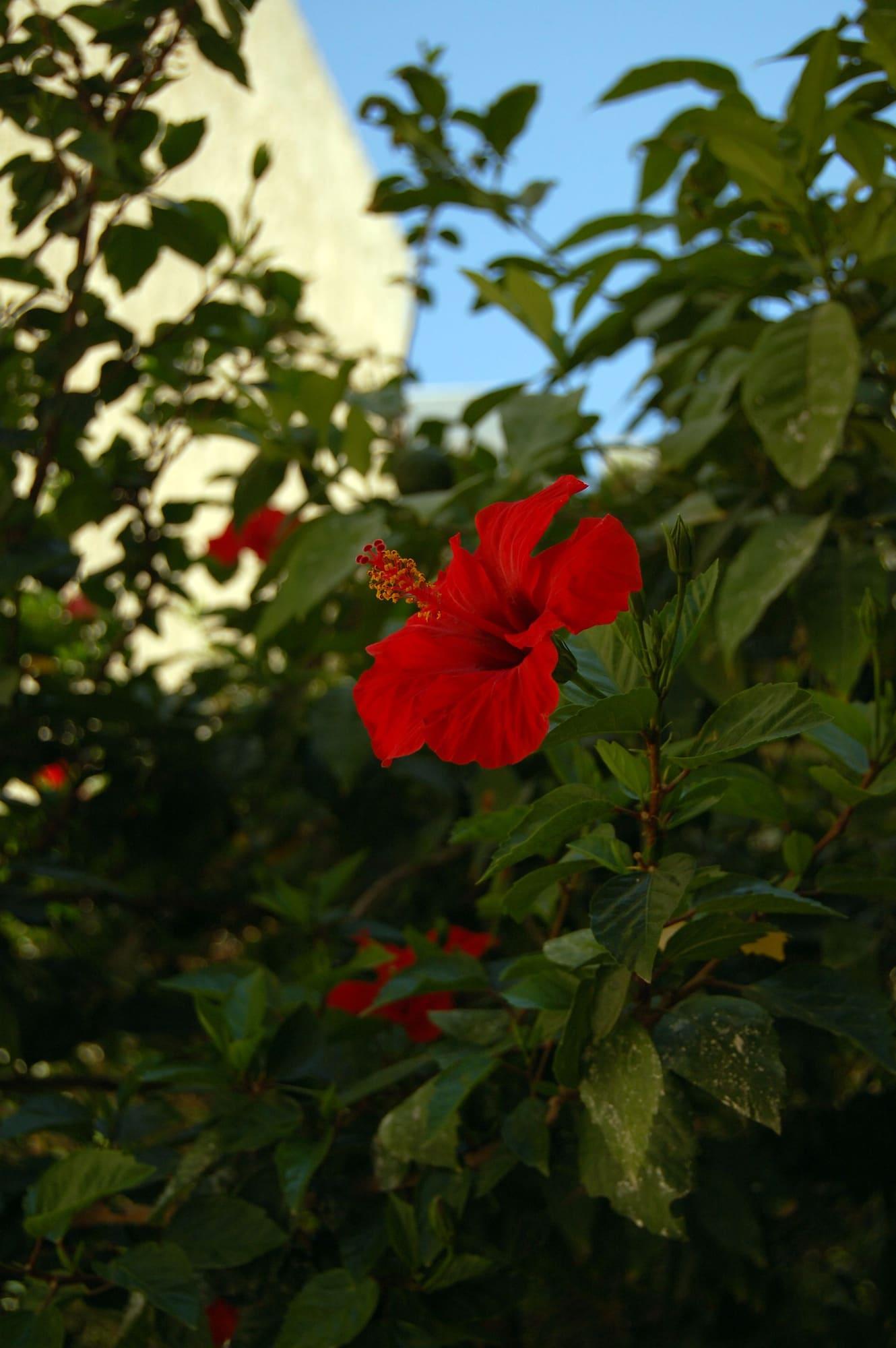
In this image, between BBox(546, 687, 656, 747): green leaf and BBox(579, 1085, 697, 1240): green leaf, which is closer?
BBox(546, 687, 656, 747): green leaf

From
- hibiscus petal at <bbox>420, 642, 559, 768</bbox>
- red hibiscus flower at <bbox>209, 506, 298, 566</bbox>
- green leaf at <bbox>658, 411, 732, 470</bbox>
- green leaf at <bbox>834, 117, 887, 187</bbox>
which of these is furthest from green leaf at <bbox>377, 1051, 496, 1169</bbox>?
red hibiscus flower at <bbox>209, 506, 298, 566</bbox>

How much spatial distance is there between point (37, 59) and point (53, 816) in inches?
31.1

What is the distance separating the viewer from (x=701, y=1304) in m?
1.23

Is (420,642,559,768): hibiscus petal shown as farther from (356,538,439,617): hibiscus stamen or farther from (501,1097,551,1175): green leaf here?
(501,1097,551,1175): green leaf

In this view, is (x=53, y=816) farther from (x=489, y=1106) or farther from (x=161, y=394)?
(x=489, y=1106)

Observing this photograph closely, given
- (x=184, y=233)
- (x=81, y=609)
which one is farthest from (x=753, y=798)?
(x=81, y=609)

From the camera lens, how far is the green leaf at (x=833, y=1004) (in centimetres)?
58

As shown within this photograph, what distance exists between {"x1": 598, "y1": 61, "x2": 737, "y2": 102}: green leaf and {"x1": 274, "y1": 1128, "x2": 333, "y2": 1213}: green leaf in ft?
3.11

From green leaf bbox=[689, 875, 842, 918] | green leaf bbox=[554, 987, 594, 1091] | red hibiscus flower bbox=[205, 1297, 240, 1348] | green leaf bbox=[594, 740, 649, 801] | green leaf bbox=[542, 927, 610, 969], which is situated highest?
green leaf bbox=[594, 740, 649, 801]

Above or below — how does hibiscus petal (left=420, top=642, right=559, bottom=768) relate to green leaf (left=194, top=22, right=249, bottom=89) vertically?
below

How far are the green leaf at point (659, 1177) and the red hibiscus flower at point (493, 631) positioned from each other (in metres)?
0.24

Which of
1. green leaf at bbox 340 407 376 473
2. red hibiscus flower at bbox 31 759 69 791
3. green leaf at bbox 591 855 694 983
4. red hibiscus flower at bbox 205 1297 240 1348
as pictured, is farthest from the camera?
red hibiscus flower at bbox 31 759 69 791

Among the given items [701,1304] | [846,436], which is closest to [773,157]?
[846,436]

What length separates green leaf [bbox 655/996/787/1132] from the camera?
0.53 metres
